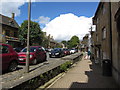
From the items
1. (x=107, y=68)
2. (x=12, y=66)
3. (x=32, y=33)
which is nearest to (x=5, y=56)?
(x=12, y=66)

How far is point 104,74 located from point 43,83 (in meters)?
4.56

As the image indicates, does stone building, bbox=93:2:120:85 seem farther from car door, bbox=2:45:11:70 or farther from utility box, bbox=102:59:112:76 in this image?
car door, bbox=2:45:11:70

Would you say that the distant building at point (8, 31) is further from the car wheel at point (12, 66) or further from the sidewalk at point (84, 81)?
the sidewalk at point (84, 81)

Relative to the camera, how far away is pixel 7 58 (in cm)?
797

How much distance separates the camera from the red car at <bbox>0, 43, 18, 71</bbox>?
7.69m

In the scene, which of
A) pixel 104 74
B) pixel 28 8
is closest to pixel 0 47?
pixel 28 8

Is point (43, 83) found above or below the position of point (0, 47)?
below

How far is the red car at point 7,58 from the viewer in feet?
25.2

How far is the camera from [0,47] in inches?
308

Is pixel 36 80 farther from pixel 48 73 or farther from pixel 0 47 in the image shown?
pixel 0 47

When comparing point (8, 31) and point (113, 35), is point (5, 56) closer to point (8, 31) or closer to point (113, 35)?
point (113, 35)

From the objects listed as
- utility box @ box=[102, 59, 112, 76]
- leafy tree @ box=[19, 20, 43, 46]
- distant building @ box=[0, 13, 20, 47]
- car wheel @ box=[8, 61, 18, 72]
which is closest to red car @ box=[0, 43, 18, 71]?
car wheel @ box=[8, 61, 18, 72]

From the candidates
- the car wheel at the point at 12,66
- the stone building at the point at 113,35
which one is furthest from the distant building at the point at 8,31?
the stone building at the point at 113,35

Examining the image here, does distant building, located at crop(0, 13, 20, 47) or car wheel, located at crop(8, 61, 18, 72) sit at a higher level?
distant building, located at crop(0, 13, 20, 47)
